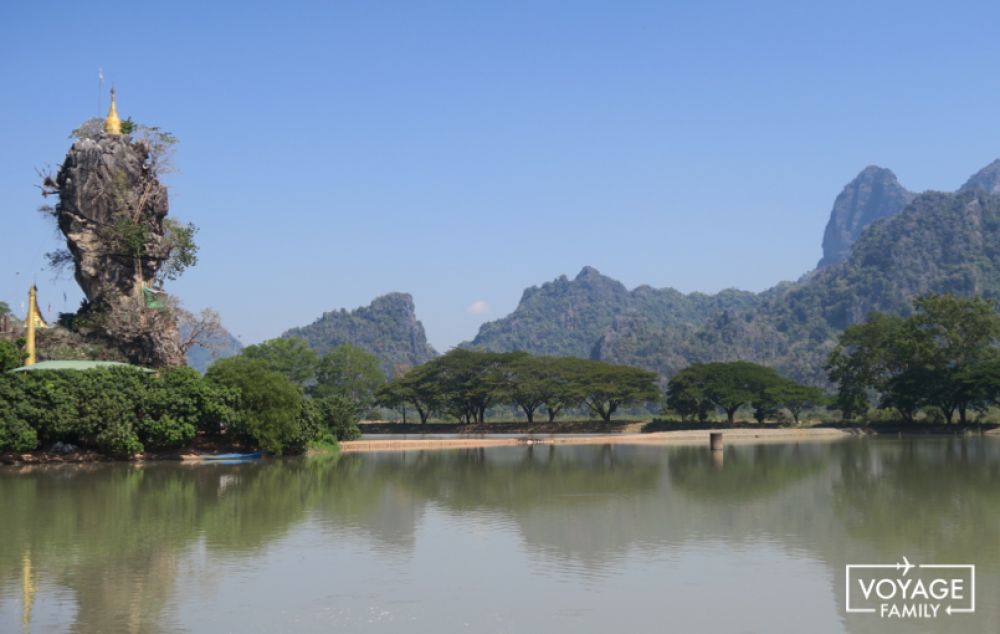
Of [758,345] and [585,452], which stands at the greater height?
[758,345]

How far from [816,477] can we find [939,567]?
1886 centimetres

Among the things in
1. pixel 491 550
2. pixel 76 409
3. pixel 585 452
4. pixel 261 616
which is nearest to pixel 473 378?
pixel 585 452

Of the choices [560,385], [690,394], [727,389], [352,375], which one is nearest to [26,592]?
[727,389]

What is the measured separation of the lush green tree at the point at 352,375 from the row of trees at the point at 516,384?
3.06 metres

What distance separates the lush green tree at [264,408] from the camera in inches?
1722

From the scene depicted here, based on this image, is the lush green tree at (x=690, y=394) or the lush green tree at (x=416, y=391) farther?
the lush green tree at (x=416, y=391)

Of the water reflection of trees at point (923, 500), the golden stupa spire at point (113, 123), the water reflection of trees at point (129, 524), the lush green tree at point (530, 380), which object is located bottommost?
the water reflection of trees at point (923, 500)

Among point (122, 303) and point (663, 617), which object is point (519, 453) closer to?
point (122, 303)

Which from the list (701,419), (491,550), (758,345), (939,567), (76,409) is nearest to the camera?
(939,567)

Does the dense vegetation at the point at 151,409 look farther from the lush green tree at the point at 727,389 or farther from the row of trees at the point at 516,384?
the lush green tree at the point at 727,389

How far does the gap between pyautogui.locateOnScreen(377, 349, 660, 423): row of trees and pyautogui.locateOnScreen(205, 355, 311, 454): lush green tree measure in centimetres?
3318

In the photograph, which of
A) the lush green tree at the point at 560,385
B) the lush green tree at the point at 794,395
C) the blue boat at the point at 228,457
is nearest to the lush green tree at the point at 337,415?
the blue boat at the point at 228,457

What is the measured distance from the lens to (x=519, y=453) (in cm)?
5153

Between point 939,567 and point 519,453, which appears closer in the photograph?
point 939,567
